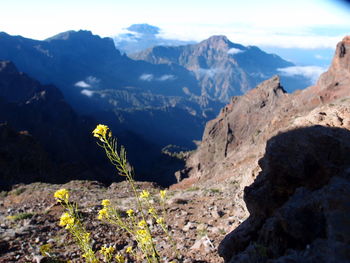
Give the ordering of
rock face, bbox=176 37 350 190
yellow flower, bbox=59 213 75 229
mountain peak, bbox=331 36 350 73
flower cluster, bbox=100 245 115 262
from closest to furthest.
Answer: yellow flower, bbox=59 213 75 229 < flower cluster, bbox=100 245 115 262 < rock face, bbox=176 37 350 190 < mountain peak, bbox=331 36 350 73

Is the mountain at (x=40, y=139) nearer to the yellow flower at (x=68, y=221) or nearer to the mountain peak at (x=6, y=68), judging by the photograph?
the mountain peak at (x=6, y=68)

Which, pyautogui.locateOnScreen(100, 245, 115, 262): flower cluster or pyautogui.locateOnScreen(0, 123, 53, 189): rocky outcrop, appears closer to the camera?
pyautogui.locateOnScreen(100, 245, 115, 262): flower cluster

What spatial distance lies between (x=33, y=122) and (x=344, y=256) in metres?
92.4

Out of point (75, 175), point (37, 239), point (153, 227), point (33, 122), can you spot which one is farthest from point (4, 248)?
point (33, 122)

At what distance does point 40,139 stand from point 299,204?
84.0 meters

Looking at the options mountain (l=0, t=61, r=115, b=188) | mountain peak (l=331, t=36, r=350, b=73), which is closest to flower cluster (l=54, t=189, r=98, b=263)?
mountain (l=0, t=61, r=115, b=188)

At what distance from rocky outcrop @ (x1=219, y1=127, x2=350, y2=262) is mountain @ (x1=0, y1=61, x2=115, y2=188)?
27956mm

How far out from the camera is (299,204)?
347 cm

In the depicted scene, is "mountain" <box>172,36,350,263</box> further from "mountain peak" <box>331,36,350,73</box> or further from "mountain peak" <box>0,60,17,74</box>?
"mountain peak" <box>0,60,17,74</box>

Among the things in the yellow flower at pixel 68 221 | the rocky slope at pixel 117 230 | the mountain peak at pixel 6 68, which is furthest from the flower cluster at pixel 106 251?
the mountain peak at pixel 6 68

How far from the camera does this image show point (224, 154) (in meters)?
67.4

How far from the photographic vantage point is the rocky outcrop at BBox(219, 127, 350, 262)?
2898 millimetres

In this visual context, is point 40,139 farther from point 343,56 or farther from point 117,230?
point 117,230

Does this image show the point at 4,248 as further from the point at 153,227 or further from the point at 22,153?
the point at 22,153
